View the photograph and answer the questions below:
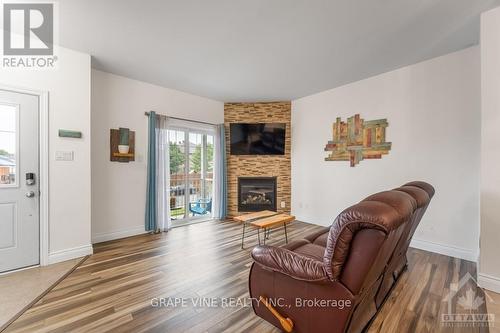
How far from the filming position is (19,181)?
253 cm

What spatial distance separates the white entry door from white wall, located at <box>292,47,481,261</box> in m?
4.55

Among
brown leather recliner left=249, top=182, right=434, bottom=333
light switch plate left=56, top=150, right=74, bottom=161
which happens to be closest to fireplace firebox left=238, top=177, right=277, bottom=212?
light switch plate left=56, top=150, right=74, bottom=161

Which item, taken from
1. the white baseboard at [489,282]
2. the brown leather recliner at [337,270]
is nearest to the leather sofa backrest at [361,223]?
the brown leather recliner at [337,270]

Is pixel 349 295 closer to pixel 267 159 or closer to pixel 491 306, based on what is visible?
pixel 491 306

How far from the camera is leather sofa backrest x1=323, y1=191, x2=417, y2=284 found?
43.4 inches

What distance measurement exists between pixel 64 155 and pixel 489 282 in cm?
500

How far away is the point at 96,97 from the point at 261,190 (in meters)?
3.56

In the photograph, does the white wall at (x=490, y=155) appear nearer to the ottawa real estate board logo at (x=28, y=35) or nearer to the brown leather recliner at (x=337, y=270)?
the brown leather recliner at (x=337, y=270)

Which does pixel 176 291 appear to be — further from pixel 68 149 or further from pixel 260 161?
pixel 260 161

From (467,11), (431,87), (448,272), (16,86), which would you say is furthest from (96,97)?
(448,272)

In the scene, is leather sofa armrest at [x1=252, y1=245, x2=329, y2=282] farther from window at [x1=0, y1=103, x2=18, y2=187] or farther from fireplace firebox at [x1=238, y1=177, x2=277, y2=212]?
fireplace firebox at [x1=238, y1=177, x2=277, y2=212]

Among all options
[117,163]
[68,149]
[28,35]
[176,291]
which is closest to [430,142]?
[176,291]

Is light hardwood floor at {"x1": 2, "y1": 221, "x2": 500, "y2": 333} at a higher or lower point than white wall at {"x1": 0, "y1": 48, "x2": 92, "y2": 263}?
lower

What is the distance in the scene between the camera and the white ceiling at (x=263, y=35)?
205 centimetres
